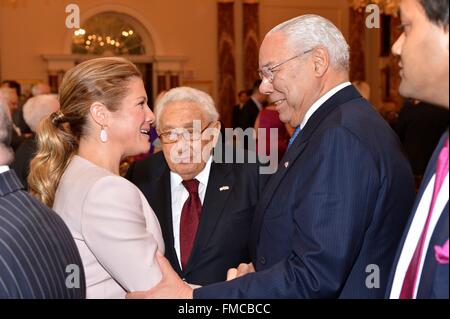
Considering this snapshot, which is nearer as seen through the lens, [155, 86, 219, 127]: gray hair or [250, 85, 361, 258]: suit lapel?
[250, 85, 361, 258]: suit lapel

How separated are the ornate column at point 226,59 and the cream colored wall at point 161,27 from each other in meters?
0.18

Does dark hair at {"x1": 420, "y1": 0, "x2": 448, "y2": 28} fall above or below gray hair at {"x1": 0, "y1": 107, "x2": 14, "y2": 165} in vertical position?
above

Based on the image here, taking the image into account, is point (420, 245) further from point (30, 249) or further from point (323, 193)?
point (30, 249)

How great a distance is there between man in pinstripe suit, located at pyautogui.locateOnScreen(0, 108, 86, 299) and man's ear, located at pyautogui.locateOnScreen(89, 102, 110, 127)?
57cm

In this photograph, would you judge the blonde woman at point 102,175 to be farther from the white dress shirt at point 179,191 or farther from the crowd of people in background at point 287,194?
the white dress shirt at point 179,191

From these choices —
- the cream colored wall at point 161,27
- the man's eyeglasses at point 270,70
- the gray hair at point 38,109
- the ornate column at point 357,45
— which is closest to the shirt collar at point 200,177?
the man's eyeglasses at point 270,70

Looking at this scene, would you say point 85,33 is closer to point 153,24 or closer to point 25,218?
point 153,24

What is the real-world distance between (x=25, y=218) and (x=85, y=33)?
13501 mm

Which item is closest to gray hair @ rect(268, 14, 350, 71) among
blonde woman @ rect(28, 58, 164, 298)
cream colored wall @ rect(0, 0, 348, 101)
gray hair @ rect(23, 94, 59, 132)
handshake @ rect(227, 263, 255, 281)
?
blonde woman @ rect(28, 58, 164, 298)

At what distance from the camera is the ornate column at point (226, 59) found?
48.9 ft

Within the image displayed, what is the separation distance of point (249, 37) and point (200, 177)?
12425 millimetres

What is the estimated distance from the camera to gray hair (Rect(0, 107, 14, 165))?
1.67 meters

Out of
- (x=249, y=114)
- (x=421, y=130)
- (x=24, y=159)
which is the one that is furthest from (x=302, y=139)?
(x=249, y=114)

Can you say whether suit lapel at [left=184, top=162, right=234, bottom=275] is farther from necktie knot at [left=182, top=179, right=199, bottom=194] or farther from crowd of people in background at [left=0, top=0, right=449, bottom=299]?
crowd of people in background at [left=0, top=0, right=449, bottom=299]
